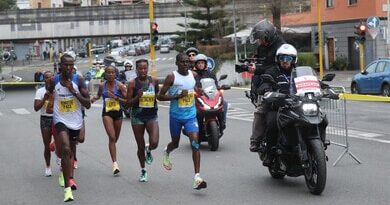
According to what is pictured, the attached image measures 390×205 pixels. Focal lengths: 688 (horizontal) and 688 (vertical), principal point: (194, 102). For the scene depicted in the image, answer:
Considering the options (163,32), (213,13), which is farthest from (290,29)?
(163,32)

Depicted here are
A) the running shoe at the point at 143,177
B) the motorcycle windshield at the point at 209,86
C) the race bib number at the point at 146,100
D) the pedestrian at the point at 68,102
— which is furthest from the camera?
the motorcycle windshield at the point at 209,86

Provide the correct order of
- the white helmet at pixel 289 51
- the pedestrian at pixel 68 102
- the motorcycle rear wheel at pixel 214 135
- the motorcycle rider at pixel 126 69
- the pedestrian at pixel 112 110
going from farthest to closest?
the motorcycle rider at pixel 126 69 < the motorcycle rear wheel at pixel 214 135 < the pedestrian at pixel 112 110 < the white helmet at pixel 289 51 < the pedestrian at pixel 68 102

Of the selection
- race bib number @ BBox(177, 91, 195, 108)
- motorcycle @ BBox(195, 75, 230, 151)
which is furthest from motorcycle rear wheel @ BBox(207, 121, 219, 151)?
race bib number @ BBox(177, 91, 195, 108)

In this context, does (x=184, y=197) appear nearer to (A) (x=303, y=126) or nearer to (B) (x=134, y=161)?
(A) (x=303, y=126)

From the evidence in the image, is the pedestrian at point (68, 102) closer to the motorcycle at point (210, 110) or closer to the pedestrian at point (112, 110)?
the pedestrian at point (112, 110)

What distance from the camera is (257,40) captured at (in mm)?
9289

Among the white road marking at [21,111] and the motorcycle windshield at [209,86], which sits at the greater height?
the motorcycle windshield at [209,86]

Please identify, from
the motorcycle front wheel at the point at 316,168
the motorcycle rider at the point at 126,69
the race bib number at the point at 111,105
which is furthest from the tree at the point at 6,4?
the motorcycle front wheel at the point at 316,168

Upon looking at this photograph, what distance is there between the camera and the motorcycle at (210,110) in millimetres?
12695

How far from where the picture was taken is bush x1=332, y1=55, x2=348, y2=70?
49.5 m

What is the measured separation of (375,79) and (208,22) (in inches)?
1522

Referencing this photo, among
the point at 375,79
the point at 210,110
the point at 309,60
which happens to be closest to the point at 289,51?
the point at 210,110

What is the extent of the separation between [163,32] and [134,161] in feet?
180

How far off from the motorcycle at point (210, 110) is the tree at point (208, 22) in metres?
49.0
